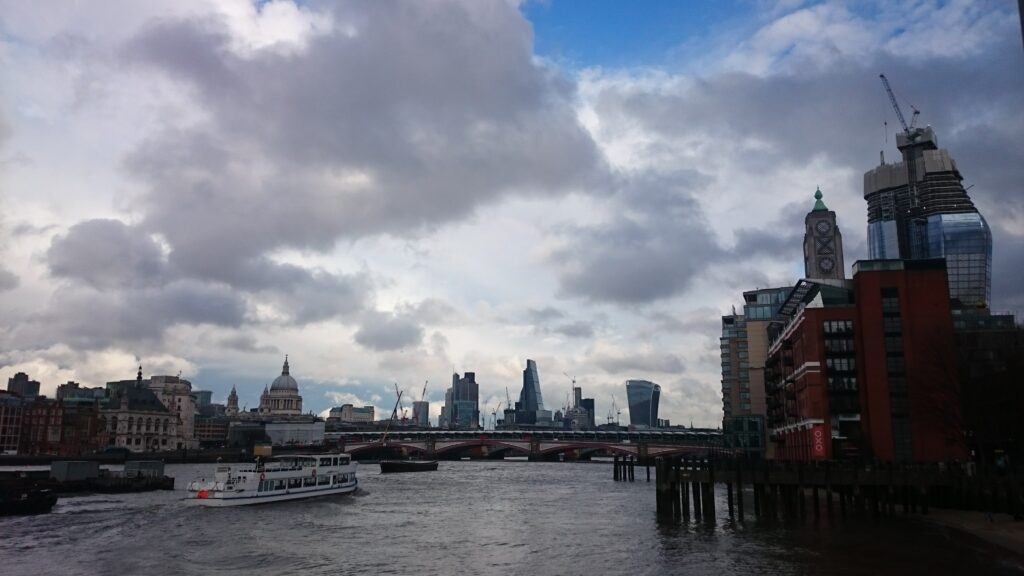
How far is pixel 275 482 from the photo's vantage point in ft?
331

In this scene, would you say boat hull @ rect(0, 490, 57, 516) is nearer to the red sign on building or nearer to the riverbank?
the riverbank

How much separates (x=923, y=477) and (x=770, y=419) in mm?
62095

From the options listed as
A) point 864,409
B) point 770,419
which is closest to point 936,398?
point 864,409

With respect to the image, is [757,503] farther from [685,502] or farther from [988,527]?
[988,527]

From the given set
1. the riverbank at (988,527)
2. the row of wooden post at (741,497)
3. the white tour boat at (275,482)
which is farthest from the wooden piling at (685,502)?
the white tour boat at (275,482)

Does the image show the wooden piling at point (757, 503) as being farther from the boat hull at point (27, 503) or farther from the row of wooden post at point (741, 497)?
the boat hull at point (27, 503)

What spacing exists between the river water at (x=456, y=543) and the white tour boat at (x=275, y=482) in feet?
Answer: 9.96

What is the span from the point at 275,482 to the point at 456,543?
147ft

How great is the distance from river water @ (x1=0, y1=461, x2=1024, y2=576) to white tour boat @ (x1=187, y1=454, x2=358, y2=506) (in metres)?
3.04

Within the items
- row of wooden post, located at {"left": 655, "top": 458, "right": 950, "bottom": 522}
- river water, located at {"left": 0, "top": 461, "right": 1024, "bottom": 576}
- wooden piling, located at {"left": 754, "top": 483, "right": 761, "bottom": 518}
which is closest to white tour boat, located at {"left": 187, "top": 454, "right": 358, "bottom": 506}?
river water, located at {"left": 0, "top": 461, "right": 1024, "bottom": 576}

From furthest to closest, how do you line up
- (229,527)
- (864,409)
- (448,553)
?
(864,409), (229,527), (448,553)

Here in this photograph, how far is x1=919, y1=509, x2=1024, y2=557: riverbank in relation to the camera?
53044 millimetres

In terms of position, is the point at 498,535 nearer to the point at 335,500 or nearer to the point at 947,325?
the point at 335,500

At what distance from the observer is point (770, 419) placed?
5236 inches
